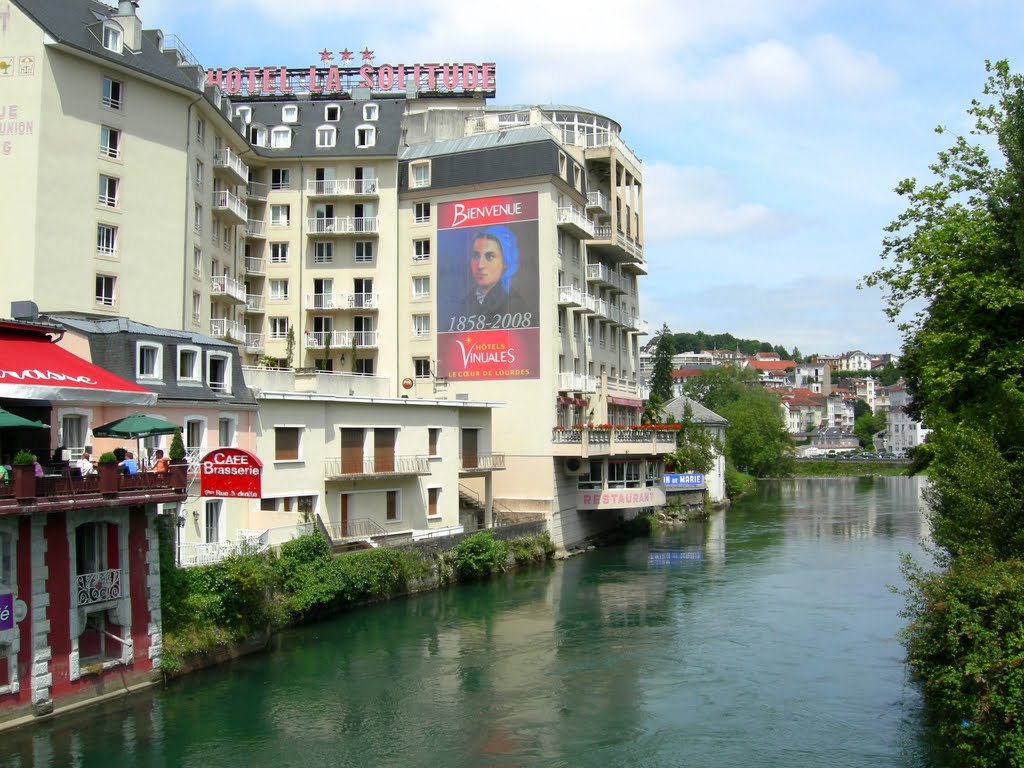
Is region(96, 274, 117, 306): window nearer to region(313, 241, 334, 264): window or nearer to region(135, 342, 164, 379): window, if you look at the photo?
region(135, 342, 164, 379): window

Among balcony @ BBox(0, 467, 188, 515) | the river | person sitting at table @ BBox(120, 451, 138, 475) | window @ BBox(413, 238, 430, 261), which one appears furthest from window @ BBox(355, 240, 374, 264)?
person sitting at table @ BBox(120, 451, 138, 475)

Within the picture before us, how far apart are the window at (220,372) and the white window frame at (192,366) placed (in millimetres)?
745

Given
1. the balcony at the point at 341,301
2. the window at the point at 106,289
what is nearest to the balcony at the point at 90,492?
the window at the point at 106,289

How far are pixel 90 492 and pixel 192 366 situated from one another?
37.3ft

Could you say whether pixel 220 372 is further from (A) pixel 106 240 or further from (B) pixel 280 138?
(B) pixel 280 138

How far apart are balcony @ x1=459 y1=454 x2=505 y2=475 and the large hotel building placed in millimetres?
578

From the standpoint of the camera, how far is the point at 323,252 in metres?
66.4

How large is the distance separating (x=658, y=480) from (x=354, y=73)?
37.7m

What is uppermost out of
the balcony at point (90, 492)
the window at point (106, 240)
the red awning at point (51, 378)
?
the window at point (106, 240)

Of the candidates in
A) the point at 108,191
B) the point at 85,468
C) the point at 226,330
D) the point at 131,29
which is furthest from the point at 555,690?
the point at 131,29

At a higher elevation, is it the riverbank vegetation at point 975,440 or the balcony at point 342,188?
the balcony at point 342,188

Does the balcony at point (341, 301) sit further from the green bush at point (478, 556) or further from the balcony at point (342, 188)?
the green bush at point (478, 556)

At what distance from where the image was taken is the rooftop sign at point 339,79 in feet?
230

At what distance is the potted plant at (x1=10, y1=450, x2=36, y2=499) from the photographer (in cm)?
2358
